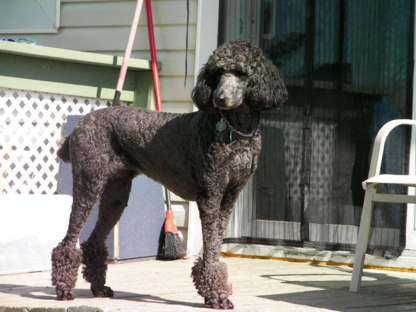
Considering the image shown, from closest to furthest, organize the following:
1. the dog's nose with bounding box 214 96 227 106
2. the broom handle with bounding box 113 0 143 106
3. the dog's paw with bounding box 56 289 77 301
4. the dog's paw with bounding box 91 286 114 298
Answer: the dog's nose with bounding box 214 96 227 106 → the dog's paw with bounding box 56 289 77 301 → the dog's paw with bounding box 91 286 114 298 → the broom handle with bounding box 113 0 143 106

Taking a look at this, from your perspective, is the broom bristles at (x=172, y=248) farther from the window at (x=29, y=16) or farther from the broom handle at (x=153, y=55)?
the window at (x=29, y=16)

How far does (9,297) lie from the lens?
377cm

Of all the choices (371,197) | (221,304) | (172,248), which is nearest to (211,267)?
(221,304)

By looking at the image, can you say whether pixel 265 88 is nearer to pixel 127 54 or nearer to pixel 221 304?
pixel 221 304

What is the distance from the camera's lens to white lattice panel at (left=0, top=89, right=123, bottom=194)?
5.38m

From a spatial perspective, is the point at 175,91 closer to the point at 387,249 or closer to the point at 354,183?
the point at 354,183

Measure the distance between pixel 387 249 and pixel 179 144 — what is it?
2.17 meters

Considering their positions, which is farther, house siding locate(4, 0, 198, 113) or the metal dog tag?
house siding locate(4, 0, 198, 113)

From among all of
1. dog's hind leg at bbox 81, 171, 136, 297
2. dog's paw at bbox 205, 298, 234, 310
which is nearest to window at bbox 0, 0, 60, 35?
dog's hind leg at bbox 81, 171, 136, 297

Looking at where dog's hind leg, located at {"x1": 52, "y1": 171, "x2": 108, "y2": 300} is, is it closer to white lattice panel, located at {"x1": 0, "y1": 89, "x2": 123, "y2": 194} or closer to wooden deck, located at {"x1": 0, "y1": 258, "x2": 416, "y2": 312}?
wooden deck, located at {"x1": 0, "y1": 258, "x2": 416, "y2": 312}

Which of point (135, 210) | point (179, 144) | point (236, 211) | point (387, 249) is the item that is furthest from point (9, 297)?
point (387, 249)

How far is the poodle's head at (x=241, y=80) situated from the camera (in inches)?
131

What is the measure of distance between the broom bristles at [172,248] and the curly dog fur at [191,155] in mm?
1629

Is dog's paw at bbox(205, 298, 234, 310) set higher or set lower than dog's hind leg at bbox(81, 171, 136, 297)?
lower
